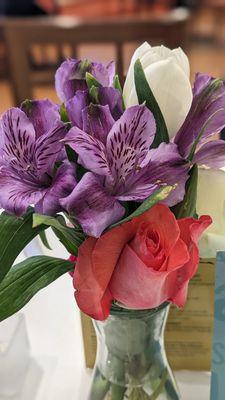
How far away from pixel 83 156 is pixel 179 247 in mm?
103

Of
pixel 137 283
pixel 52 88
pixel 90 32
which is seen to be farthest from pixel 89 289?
pixel 52 88

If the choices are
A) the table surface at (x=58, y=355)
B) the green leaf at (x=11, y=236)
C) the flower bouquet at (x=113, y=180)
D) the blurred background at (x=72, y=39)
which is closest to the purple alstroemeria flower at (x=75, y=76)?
the flower bouquet at (x=113, y=180)

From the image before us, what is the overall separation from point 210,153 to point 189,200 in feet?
0.14

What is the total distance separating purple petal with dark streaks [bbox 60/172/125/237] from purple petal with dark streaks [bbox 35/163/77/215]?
0.01m

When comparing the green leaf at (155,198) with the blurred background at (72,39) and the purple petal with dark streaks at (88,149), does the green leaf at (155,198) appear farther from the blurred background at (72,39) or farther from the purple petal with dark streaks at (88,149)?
→ the blurred background at (72,39)

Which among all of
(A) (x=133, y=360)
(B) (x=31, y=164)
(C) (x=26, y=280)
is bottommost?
(A) (x=133, y=360)

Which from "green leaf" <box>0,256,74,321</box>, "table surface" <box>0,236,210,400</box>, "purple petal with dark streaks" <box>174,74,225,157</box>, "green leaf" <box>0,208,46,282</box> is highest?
"purple petal with dark streaks" <box>174,74,225,157</box>

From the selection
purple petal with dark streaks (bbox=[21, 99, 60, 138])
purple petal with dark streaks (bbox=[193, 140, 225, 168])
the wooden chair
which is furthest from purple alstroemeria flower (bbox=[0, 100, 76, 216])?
the wooden chair

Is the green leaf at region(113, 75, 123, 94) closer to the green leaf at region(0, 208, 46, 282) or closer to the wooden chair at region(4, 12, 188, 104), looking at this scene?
the green leaf at region(0, 208, 46, 282)

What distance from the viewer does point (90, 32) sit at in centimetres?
134

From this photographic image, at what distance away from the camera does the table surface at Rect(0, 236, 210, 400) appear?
24.4 inches

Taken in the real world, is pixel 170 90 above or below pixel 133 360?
above

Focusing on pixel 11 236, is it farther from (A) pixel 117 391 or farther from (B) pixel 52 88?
(B) pixel 52 88

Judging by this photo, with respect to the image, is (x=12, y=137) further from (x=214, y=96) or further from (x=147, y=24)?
(x=147, y=24)
